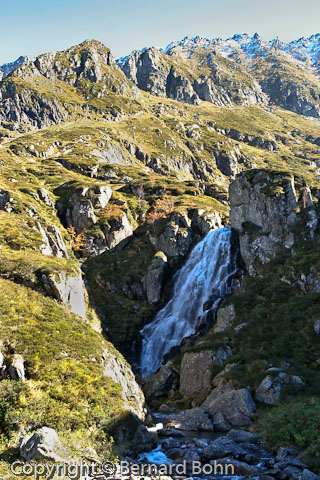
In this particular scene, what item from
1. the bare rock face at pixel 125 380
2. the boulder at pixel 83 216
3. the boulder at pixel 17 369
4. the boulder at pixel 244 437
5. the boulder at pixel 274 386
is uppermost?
the boulder at pixel 83 216

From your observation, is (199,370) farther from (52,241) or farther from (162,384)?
(52,241)

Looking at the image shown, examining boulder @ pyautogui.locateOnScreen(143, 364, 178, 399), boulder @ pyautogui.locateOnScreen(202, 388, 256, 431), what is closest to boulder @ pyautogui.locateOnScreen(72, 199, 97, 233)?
boulder @ pyautogui.locateOnScreen(143, 364, 178, 399)

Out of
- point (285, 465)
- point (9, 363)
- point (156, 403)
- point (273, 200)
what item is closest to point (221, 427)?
point (285, 465)

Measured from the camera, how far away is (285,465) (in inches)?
690

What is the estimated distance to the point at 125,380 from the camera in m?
32.4

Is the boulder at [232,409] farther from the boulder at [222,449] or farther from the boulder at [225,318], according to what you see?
the boulder at [225,318]

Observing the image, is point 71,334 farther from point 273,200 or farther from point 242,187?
point 242,187

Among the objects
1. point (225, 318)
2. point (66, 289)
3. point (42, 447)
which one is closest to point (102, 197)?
point (225, 318)

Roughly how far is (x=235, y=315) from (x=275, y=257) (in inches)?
500

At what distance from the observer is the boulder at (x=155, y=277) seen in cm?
6444

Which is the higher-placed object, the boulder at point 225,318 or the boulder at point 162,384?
the boulder at point 225,318

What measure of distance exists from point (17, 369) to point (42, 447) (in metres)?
7.95

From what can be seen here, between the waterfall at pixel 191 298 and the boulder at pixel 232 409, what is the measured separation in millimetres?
21368

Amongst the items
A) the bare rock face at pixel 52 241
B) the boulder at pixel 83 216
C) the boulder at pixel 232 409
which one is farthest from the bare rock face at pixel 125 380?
the boulder at pixel 83 216
